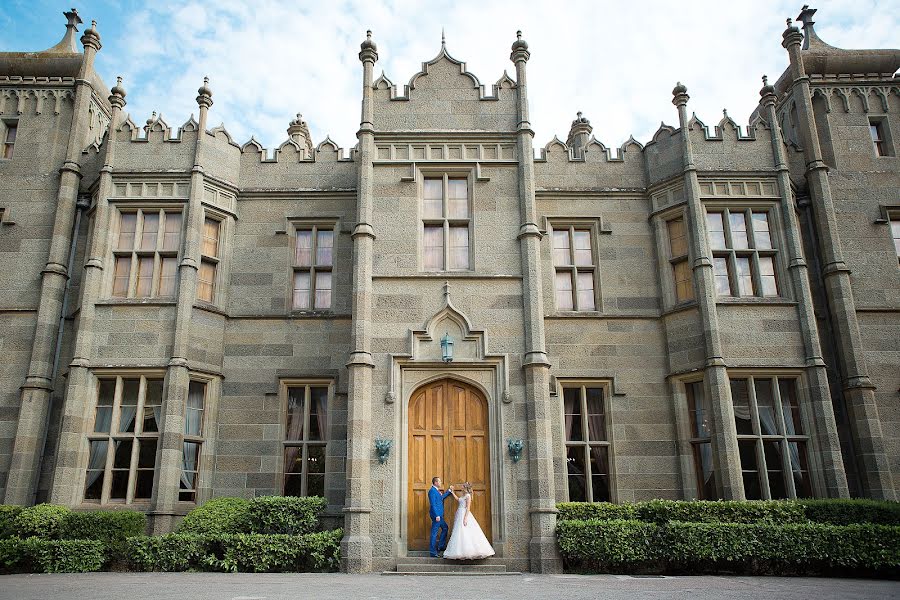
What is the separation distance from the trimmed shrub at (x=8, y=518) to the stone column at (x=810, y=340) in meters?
15.9

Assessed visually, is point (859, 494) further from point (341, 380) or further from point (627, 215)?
point (341, 380)

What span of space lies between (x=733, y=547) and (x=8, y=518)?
44.1 feet

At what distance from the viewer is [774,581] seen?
11.3 metres

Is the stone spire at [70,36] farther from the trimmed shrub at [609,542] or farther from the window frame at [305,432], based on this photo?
the trimmed shrub at [609,542]

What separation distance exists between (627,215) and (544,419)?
19.8 ft

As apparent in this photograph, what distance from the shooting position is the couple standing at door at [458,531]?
12.5 meters

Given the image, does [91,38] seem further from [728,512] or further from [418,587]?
[728,512]

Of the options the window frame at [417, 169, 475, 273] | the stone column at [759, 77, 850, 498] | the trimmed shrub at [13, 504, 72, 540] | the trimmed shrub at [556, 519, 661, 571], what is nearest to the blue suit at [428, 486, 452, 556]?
the trimmed shrub at [556, 519, 661, 571]

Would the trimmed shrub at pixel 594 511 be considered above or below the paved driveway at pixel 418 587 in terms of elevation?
above

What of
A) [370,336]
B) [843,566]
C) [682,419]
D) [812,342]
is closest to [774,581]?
[843,566]

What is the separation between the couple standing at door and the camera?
12508mm

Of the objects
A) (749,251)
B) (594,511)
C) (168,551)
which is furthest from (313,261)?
(749,251)

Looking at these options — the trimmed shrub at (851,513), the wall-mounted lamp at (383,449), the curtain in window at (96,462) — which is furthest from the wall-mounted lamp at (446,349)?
the curtain in window at (96,462)

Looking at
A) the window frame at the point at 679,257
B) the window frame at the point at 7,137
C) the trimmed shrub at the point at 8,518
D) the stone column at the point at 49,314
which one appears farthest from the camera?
the window frame at the point at 7,137
